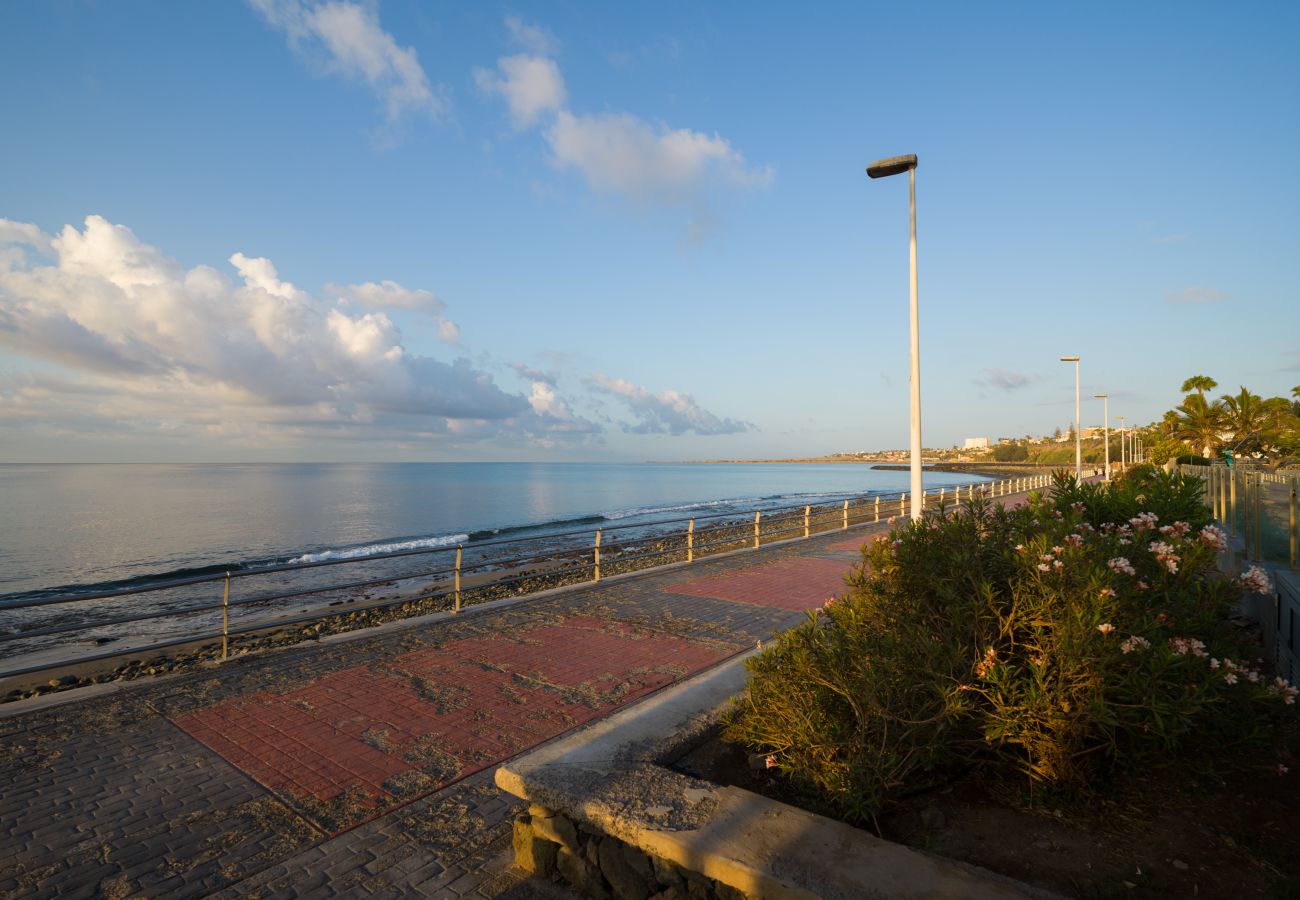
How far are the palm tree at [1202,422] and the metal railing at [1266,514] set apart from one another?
163ft

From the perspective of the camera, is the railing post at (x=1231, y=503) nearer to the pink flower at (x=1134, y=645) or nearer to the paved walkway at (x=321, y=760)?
the paved walkway at (x=321, y=760)

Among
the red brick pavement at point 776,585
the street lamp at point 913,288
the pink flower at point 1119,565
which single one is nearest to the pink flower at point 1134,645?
the pink flower at point 1119,565

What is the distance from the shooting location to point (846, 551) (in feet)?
52.3

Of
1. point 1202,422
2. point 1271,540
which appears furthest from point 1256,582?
point 1202,422

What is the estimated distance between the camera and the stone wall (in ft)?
8.79

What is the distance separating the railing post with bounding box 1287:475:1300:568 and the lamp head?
6.69m

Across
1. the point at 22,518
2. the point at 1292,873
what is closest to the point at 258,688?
the point at 1292,873

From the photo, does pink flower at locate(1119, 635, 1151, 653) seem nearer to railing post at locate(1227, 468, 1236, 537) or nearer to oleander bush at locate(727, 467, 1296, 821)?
oleander bush at locate(727, 467, 1296, 821)

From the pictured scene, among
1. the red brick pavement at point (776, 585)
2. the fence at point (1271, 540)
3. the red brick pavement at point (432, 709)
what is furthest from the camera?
the red brick pavement at point (776, 585)

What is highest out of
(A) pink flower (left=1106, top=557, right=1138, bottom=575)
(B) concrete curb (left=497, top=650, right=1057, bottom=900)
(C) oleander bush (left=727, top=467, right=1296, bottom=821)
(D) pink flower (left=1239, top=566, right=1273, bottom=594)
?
(A) pink flower (left=1106, top=557, right=1138, bottom=575)

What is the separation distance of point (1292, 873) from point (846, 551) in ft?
45.5

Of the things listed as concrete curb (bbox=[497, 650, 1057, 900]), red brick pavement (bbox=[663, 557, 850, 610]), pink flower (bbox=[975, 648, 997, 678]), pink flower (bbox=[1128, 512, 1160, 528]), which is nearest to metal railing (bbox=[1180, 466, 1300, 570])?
pink flower (bbox=[1128, 512, 1160, 528])

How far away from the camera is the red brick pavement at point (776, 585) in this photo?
1027cm

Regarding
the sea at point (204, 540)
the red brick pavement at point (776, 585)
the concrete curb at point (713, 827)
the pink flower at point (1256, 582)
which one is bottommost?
the sea at point (204, 540)
